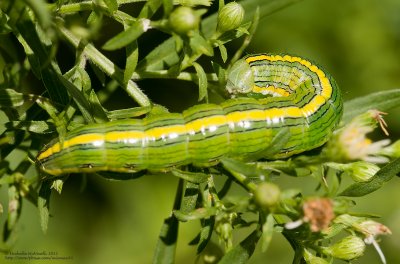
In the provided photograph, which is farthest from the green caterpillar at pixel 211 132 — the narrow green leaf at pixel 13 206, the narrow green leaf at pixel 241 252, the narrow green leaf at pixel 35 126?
the narrow green leaf at pixel 241 252

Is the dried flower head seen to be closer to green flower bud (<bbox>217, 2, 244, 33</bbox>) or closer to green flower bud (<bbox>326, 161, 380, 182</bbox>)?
green flower bud (<bbox>326, 161, 380, 182</bbox>)

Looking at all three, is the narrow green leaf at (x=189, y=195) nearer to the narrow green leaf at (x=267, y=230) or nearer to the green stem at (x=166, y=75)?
the narrow green leaf at (x=267, y=230)

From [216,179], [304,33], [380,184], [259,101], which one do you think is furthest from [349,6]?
[380,184]

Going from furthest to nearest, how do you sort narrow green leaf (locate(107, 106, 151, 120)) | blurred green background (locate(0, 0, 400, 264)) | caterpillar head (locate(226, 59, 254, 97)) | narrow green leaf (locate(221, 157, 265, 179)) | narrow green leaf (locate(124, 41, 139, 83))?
1. blurred green background (locate(0, 0, 400, 264))
2. caterpillar head (locate(226, 59, 254, 97))
3. narrow green leaf (locate(107, 106, 151, 120))
4. narrow green leaf (locate(124, 41, 139, 83))
5. narrow green leaf (locate(221, 157, 265, 179))

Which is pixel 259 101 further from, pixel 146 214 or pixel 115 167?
pixel 146 214

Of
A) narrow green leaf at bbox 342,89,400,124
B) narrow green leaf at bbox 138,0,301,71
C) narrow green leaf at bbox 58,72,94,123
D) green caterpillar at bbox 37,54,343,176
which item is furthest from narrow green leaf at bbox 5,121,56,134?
narrow green leaf at bbox 342,89,400,124

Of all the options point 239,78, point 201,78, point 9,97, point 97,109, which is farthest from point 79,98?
point 239,78
